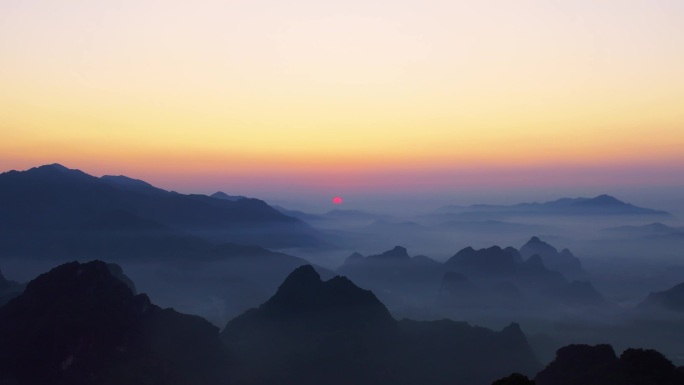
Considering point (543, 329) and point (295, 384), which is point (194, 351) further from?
point (543, 329)

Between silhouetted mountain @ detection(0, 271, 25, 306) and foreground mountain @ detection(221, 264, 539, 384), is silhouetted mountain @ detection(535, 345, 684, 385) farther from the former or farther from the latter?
silhouetted mountain @ detection(0, 271, 25, 306)

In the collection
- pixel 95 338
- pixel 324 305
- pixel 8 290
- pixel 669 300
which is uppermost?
pixel 95 338

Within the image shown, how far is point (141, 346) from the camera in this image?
275 ft

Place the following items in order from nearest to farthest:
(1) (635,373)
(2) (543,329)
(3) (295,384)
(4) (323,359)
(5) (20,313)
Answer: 1. (1) (635,373)
2. (5) (20,313)
3. (3) (295,384)
4. (4) (323,359)
5. (2) (543,329)

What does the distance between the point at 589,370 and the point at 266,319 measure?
74075 millimetres

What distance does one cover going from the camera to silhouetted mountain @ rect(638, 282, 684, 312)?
172 meters

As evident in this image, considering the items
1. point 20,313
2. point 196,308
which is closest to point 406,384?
point 20,313

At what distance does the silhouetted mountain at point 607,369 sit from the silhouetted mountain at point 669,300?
443ft

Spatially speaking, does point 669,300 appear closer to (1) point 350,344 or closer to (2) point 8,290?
(1) point 350,344

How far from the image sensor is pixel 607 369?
200 feet

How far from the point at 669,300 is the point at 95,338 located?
18951 cm

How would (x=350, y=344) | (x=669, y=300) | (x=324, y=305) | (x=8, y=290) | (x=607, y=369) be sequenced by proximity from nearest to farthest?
(x=607, y=369)
(x=350, y=344)
(x=324, y=305)
(x=8, y=290)
(x=669, y=300)

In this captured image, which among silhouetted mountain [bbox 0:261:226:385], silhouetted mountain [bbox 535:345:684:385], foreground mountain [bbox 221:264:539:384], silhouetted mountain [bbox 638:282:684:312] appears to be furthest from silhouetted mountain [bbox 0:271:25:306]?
silhouetted mountain [bbox 638:282:684:312]

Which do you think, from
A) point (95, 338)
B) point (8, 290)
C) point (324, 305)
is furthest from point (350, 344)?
point (8, 290)
